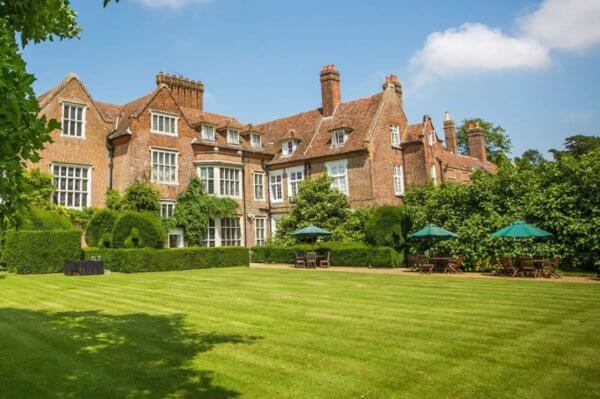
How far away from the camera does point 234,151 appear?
33250 mm

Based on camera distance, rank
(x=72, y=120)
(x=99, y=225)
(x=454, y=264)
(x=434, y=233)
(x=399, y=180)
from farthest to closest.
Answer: (x=399, y=180)
(x=72, y=120)
(x=99, y=225)
(x=434, y=233)
(x=454, y=264)

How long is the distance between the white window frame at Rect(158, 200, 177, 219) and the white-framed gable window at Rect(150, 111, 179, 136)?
15.5ft

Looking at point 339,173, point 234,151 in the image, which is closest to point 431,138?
point 339,173

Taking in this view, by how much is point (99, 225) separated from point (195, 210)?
6105mm

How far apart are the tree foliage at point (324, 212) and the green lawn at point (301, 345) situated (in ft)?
52.9

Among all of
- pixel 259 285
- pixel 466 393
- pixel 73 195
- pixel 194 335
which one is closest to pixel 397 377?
pixel 466 393

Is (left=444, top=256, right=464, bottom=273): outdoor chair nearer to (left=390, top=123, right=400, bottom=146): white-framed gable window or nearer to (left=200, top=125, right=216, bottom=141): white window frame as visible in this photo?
(left=390, top=123, right=400, bottom=146): white-framed gable window

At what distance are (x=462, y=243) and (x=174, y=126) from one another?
2018 cm

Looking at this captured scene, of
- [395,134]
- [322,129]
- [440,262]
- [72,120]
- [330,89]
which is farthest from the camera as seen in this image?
[330,89]

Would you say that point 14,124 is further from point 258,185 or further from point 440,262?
point 258,185

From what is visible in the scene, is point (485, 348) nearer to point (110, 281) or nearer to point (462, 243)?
point (110, 281)

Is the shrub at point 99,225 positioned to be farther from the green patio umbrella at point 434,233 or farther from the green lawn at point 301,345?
the green patio umbrella at point 434,233

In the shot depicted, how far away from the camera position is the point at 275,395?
4.86 m

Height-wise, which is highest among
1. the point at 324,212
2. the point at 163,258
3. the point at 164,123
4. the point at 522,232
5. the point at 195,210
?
the point at 164,123
